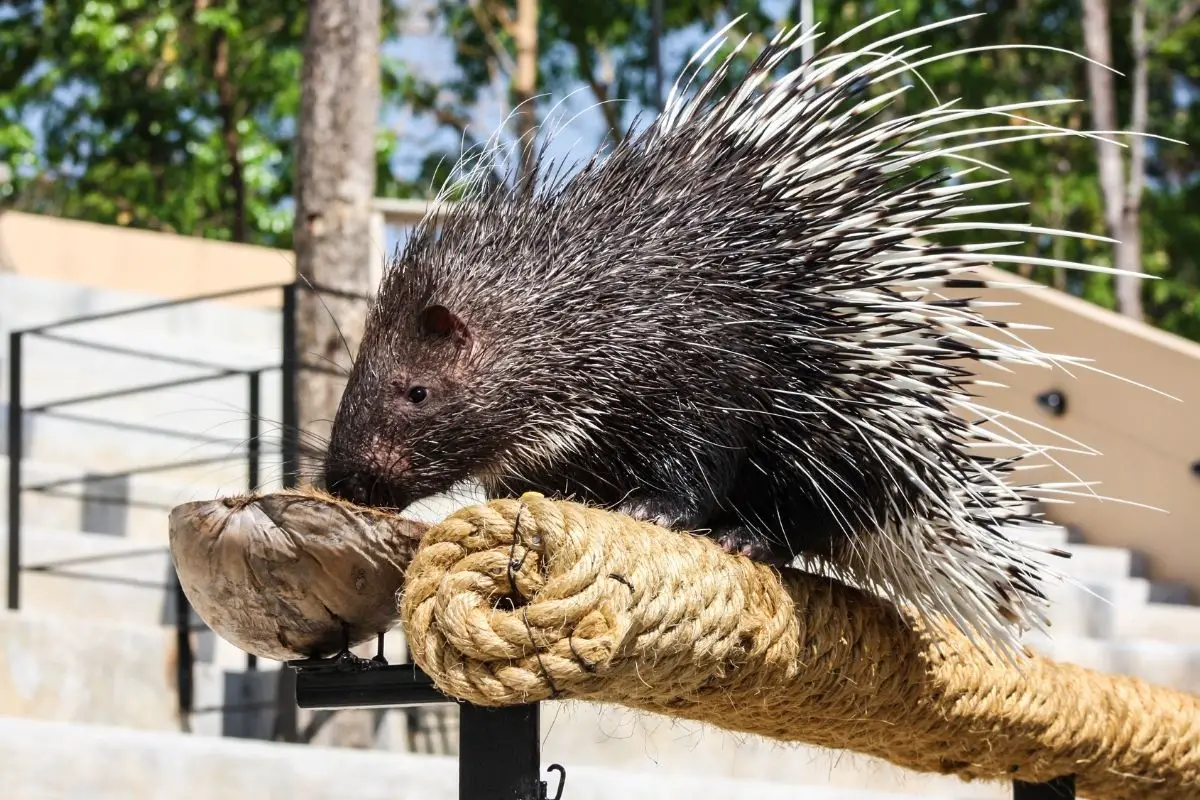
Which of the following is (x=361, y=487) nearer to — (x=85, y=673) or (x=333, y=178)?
(x=85, y=673)

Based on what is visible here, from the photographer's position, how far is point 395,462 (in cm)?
157

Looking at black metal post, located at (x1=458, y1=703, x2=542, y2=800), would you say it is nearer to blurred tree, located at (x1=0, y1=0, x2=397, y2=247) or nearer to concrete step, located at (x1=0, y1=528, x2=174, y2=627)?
concrete step, located at (x1=0, y1=528, x2=174, y2=627)

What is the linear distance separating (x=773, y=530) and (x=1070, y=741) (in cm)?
65

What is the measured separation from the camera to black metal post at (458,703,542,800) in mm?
1101

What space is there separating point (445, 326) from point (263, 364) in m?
6.29

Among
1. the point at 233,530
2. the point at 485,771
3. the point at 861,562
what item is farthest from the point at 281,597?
the point at 861,562

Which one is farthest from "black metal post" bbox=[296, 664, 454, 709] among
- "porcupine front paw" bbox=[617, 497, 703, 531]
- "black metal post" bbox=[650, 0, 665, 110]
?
"black metal post" bbox=[650, 0, 665, 110]

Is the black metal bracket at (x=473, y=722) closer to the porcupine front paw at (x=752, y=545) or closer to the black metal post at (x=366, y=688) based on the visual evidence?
the black metal post at (x=366, y=688)

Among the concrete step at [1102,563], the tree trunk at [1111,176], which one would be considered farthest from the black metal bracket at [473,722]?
the tree trunk at [1111,176]

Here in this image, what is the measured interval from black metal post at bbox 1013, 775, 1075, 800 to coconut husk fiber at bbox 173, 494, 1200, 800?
0.12ft

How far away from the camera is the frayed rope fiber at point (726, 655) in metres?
1.02

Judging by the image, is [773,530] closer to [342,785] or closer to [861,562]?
[861,562]

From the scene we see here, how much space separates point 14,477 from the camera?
4812 millimetres

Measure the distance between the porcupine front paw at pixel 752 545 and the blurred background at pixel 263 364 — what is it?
219mm
